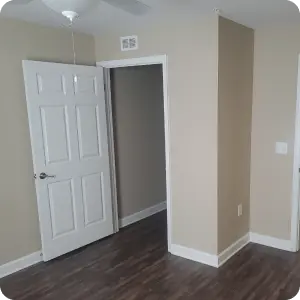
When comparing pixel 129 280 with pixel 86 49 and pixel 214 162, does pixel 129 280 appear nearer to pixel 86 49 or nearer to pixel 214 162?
pixel 214 162

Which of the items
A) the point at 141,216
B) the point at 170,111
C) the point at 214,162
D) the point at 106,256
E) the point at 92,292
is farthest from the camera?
the point at 141,216

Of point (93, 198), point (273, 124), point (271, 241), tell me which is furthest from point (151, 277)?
point (273, 124)

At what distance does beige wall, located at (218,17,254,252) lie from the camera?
3045 millimetres

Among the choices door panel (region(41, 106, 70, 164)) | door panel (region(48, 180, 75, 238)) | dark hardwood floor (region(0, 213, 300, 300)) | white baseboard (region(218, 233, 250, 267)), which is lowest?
dark hardwood floor (region(0, 213, 300, 300))

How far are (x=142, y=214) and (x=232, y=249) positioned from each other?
1.54m

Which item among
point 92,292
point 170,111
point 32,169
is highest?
point 170,111

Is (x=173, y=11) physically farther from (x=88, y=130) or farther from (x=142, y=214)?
(x=142, y=214)

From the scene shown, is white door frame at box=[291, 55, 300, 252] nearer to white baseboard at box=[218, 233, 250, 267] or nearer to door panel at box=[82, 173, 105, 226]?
white baseboard at box=[218, 233, 250, 267]

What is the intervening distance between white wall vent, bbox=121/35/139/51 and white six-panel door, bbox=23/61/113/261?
42 cm

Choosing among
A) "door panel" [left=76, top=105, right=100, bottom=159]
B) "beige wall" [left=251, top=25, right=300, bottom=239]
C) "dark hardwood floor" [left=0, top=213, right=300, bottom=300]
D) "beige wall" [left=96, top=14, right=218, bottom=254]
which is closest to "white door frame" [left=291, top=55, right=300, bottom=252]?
"beige wall" [left=251, top=25, right=300, bottom=239]

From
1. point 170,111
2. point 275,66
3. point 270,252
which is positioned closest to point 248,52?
point 275,66

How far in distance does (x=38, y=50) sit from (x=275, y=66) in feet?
7.64

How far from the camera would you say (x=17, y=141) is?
3.15 metres

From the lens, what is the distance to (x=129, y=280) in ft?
9.90
